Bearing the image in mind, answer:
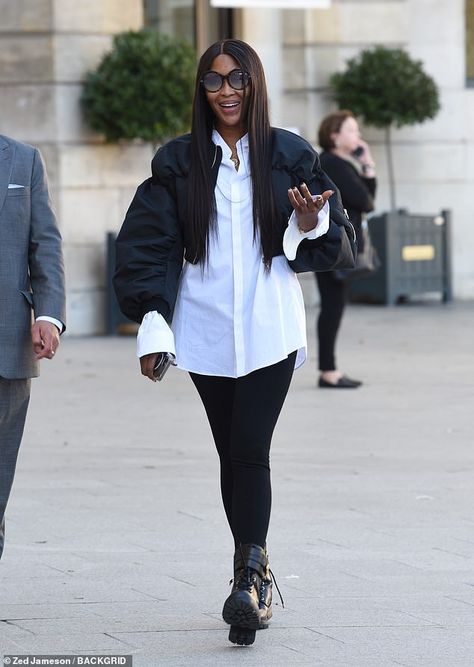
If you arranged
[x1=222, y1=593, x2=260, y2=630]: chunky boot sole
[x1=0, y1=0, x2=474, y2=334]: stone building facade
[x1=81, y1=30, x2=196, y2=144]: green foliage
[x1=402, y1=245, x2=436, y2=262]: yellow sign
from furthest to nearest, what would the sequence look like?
[x1=402, y1=245, x2=436, y2=262]: yellow sign < [x1=0, y1=0, x2=474, y2=334]: stone building facade < [x1=81, y1=30, x2=196, y2=144]: green foliage < [x1=222, y1=593, x2=260, y2=630]: chunky boot sole

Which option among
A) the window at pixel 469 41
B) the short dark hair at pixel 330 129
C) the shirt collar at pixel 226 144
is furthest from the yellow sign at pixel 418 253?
the shirt collar at pixel 226 144

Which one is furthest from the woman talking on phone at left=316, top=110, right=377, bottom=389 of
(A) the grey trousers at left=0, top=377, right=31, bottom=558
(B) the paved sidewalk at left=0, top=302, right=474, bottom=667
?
(A) the grey trousers at left=0, top=377, right=31, bottom=558

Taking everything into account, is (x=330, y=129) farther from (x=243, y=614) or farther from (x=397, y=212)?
(x=243, y=614)

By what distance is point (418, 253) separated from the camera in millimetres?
16562

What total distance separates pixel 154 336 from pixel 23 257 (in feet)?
1.76

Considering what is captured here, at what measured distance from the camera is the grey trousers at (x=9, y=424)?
199 inches

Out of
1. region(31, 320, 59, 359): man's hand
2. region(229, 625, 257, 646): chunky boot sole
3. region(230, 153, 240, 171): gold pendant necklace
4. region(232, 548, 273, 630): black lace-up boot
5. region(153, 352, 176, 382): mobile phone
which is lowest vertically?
region(229, 625, 257, 646): chunky boot sole

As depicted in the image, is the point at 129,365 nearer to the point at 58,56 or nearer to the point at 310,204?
the point at 58,56

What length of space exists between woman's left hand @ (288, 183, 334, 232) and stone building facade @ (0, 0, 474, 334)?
900 cm

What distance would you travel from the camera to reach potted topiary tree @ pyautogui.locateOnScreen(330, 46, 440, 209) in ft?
52.7

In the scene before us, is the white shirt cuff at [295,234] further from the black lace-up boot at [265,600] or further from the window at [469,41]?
the window at [469,41]

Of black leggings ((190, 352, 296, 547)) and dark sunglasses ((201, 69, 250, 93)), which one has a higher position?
dark sunglasses ((201, 69, 250, 93))

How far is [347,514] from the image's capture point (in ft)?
22.4

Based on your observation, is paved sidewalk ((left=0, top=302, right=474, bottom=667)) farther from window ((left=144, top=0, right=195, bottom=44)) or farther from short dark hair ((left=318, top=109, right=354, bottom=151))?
window ((left=144, top=0, right=195, bottom=44))
